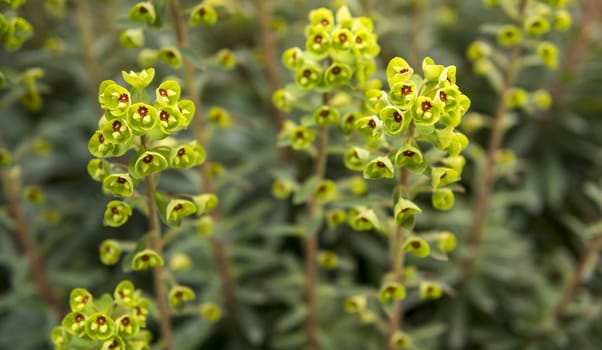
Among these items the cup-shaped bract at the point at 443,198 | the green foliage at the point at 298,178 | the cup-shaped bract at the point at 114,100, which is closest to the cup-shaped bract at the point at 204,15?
the green foliage at the point at 298,178

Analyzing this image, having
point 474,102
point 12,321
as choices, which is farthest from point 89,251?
point 474,102

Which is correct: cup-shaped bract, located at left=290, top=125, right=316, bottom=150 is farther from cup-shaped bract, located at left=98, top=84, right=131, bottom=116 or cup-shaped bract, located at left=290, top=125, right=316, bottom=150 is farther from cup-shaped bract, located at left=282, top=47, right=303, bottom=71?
cup-shaped bract, located at left=98, top=84, right=131, bottom=116

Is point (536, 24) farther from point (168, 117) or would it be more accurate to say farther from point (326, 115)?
point (168, 117)

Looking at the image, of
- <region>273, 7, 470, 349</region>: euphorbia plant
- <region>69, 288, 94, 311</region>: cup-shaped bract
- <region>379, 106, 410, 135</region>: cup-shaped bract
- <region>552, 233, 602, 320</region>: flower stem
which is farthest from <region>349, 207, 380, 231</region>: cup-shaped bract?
<region>552, 233, 602, 320</region>: flower stem

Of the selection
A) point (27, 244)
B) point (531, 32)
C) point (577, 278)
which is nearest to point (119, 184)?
point (27, 244)

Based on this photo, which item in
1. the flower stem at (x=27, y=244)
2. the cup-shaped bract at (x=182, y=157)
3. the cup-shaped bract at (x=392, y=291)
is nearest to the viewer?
the cup-shaped bract at (x=182, y=157)

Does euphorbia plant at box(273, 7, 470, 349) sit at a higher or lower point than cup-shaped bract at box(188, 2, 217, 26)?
lower

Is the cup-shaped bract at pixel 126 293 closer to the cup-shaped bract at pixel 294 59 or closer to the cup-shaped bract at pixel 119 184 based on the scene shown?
the cup-shaped bract at pixel 119 184
